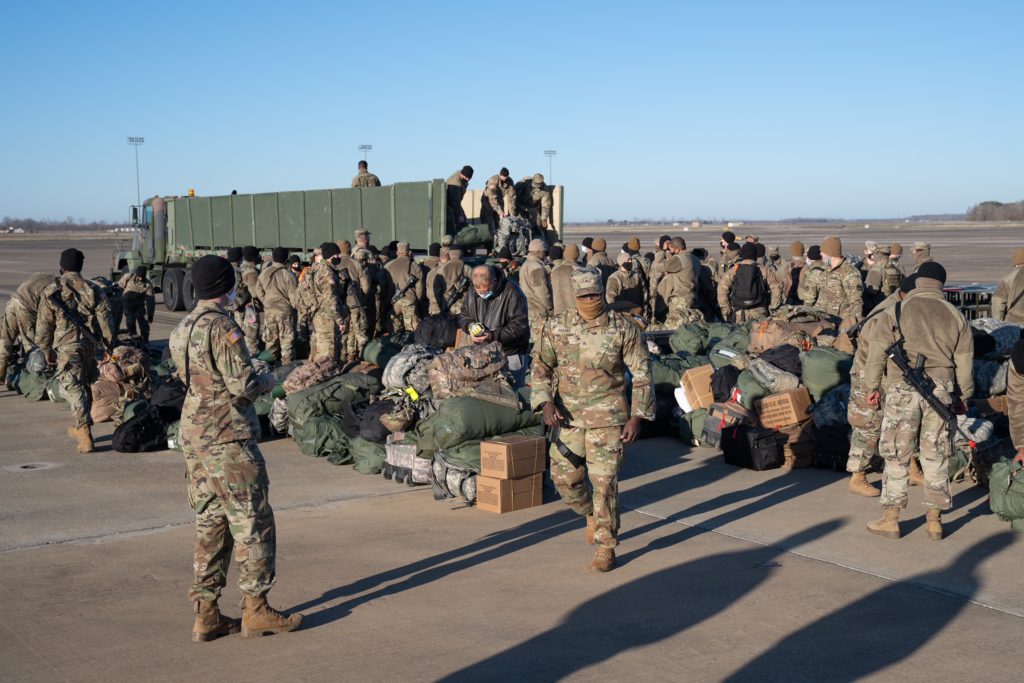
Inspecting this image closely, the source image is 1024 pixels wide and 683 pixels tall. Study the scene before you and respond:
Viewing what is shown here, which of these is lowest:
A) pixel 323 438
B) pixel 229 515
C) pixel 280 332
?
pixel 323 438

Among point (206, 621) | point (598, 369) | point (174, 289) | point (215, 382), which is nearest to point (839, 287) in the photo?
point (598, 369)

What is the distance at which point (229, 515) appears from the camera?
5.09m

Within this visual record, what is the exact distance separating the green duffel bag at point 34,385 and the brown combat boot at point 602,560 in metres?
8.81

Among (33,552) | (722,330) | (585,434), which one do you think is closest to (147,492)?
(33,552)

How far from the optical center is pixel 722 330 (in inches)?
513

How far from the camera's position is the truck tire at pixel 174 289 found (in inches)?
934

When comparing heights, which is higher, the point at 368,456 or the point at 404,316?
the point at 404,316

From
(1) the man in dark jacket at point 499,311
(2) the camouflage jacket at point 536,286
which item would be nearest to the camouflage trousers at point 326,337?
(2) the camouflage jacket at point 536,286

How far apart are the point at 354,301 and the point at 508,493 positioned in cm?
669

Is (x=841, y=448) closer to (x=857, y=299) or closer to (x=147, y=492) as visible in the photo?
(x=857, y=299)

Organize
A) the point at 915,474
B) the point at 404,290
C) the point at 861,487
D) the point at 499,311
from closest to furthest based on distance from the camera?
the point at 861,487 < the point at 915,474 < the point at 499,311 < the point at 404,290

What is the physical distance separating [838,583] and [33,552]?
508 centimetres

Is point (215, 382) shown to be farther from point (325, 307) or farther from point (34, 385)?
point (34, 385)

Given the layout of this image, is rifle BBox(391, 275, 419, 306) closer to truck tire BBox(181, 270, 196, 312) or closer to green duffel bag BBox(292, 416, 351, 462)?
green duffel bag BBox(292, 416, 351, 462)
